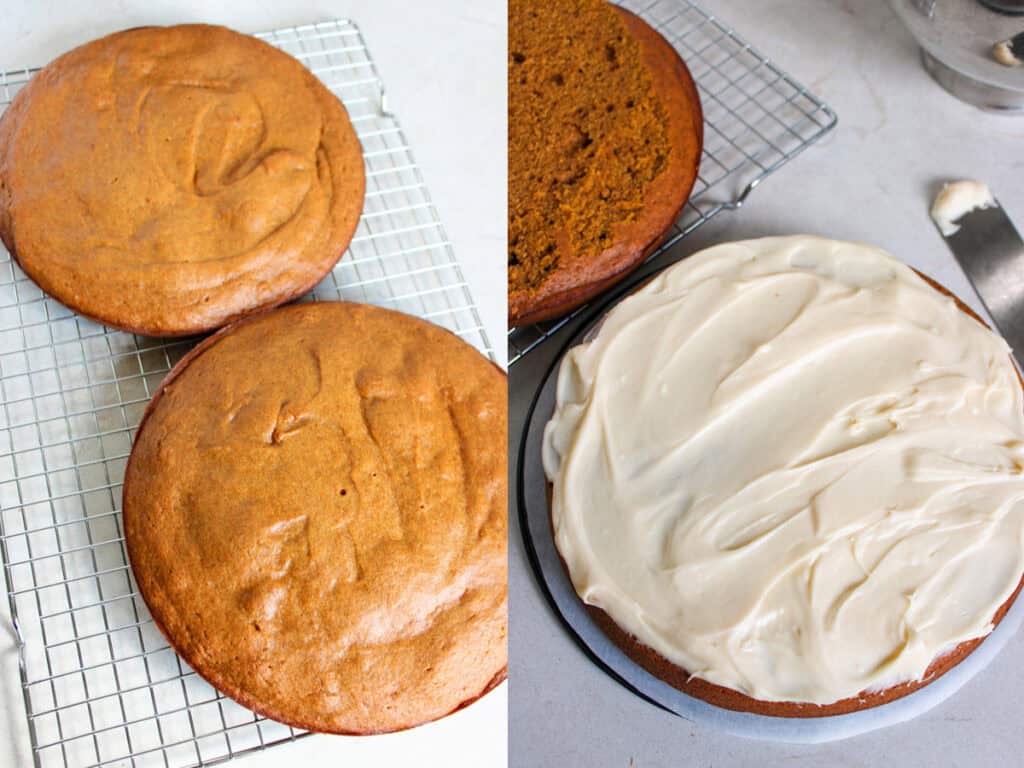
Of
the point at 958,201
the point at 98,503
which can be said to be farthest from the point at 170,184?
the point at 958,201

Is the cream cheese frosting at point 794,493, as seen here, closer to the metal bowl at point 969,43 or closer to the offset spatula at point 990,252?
the offset spatula at point 990,252

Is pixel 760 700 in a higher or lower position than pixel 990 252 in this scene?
lower

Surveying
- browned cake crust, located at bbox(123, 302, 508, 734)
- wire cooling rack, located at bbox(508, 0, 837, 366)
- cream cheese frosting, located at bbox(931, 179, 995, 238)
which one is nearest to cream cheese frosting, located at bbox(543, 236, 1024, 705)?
browned cake crust, located at bbox(123, 302, 508, 734)

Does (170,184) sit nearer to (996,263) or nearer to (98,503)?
(98,503)

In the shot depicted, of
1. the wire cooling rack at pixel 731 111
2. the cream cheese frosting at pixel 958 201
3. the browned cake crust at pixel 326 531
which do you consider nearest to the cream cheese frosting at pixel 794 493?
the browned cake crust at pixel 326 531

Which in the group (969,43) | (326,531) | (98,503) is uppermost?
(969,43)

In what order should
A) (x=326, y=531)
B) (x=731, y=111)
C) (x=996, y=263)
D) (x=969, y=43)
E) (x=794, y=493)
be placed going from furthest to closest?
(x=731, y=111) < (x=969, y=43) < (x=996, y=263) < (x=326, y=531) < (x=794, y=493)

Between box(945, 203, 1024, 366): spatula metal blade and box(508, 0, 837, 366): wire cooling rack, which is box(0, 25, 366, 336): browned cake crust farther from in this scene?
box(945, 203, 1024, 366): spatula metal blade
